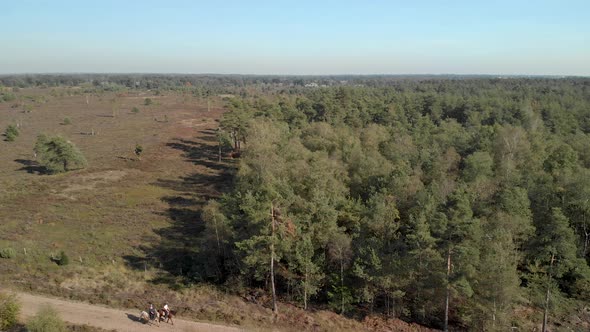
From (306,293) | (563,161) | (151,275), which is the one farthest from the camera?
(563,161)

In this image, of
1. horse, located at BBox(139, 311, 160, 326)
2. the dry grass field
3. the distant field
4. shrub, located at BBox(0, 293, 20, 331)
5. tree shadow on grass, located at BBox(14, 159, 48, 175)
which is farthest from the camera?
tree shadow on grass, located at BBox(14, 159, 48, 175)

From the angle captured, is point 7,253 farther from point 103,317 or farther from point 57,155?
point 57,155

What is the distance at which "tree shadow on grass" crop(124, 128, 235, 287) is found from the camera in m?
32.8

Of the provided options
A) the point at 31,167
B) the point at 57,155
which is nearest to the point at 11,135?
the point at 31,167

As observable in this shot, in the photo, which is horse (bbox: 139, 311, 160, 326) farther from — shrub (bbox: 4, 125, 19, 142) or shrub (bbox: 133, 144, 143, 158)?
shrub (bbox: 4, 125, 19, 142)

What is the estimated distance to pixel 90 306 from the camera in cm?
2548

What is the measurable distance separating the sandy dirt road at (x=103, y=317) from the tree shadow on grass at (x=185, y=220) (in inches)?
226

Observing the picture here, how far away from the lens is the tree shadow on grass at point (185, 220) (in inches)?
1293

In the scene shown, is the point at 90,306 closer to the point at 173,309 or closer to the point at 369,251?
the point at 173,309

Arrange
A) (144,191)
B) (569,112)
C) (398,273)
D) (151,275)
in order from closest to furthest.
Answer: (398,273)
(151,275)
(144,191)
(569,112)

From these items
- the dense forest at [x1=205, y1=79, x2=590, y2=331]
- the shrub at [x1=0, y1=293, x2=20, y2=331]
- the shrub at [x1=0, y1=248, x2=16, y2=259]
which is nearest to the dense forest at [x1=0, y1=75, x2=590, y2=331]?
the dense forest at [x1=205, y1=79, x2=590, y2=331]

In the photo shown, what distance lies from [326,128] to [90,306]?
123 ft

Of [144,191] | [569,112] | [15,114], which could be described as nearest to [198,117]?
[15,114]

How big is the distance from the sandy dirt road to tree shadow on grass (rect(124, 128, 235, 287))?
226 inches
